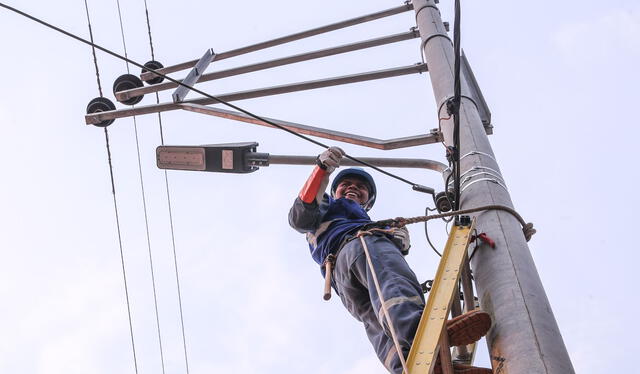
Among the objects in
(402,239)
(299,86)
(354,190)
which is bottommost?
(402,239)

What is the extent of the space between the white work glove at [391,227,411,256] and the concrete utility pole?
652mm

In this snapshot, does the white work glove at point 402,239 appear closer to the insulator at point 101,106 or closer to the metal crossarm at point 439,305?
the metal crossarm at point 439,305

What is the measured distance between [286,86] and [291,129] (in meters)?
0.77

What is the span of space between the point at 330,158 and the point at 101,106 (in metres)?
3.04

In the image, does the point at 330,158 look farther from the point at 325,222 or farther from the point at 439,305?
the point at 439,305

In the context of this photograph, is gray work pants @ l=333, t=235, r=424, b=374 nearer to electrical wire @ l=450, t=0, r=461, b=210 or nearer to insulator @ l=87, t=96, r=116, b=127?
electrical wire @ l=450, t=0, r=461, b=210

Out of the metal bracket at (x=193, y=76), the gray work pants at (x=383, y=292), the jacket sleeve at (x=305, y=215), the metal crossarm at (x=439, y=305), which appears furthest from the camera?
the metal bracket at (x=193, y=76)

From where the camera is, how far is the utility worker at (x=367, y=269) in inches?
132

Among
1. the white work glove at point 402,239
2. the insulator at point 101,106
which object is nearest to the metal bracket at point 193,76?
the insulator at point 101,106

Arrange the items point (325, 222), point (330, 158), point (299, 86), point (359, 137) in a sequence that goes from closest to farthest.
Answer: point (330, 158) < point (325, 222) < point (359, 137) < point (299, 86)

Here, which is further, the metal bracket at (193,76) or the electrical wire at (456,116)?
the metal bracket at (193,76)

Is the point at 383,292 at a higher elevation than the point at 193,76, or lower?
lower

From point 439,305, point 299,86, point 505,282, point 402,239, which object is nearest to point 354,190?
point 299,86

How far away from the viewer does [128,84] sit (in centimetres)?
737
